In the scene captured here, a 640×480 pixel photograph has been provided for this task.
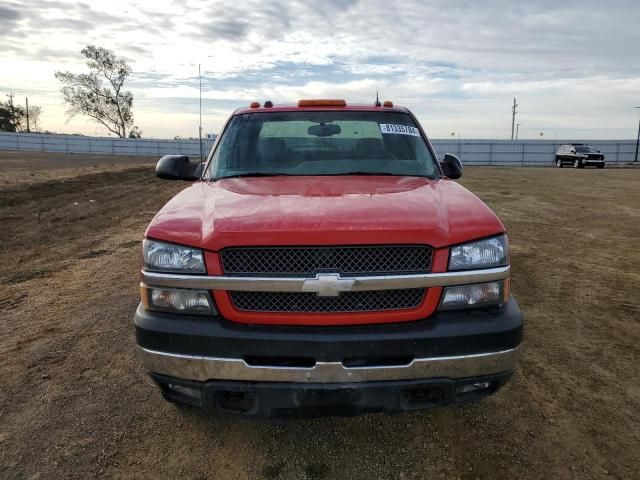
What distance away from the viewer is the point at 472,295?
2.49 m

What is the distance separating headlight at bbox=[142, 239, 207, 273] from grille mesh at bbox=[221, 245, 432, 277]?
14 centimetres

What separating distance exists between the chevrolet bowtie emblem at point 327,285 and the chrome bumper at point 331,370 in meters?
0.32

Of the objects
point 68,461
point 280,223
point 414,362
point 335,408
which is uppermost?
point 280,223

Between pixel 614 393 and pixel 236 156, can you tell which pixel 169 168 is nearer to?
pixel 236 156

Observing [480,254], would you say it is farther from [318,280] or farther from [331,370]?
[331,370]

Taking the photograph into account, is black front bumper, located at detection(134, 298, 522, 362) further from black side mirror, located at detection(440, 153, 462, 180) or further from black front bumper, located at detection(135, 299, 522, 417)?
black side mirror, located at detection(440, 153, 462, 180)

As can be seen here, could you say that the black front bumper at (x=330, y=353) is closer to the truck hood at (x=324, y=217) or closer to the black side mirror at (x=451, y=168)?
the truck hood at (x=324, y=217)

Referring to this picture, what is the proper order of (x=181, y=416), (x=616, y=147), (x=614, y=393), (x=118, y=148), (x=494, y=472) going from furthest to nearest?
(x=118, y=148), (x=616, y=147), (x=614, y=393), (x=181, y=416), (x=494, y=472)

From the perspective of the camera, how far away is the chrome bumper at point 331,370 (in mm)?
2334

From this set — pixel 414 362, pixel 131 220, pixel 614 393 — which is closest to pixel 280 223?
pixel 414 362

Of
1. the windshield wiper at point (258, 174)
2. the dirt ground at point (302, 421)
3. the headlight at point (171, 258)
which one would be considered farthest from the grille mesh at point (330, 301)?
the windshield wiper at point (258, 174)

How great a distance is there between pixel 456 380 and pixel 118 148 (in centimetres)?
5170

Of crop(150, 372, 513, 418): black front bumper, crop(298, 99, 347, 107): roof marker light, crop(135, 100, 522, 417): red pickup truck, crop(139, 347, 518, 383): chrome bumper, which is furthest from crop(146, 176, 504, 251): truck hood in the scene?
crop(298, 99, 347, 107): roof marker light

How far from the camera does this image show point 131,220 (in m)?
10.3
